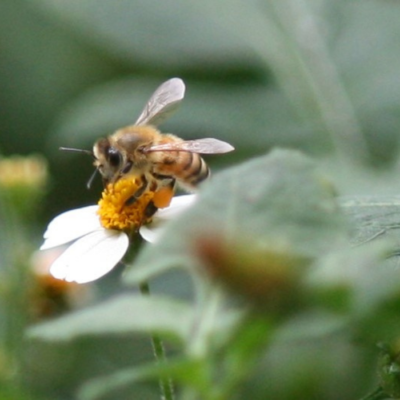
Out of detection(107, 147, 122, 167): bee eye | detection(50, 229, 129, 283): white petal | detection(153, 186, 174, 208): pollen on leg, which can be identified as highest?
detection(107, 147, 122, 167): bee eye

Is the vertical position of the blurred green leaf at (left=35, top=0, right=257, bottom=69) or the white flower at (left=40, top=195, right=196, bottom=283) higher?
the blurred green leaf at (left=35, top=0, right=257, bottom=69)

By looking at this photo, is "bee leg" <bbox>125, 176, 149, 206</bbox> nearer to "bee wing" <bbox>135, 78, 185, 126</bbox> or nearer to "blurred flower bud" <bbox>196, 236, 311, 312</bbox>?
"bee wing" <bbox>135, 78, 185, 126</bbox>

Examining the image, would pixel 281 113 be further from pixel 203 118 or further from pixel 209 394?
pixel 209 394

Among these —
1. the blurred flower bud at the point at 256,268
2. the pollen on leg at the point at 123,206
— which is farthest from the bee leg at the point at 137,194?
the blurred flower bud at the point at 256,268

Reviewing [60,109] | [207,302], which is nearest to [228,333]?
[207,302]

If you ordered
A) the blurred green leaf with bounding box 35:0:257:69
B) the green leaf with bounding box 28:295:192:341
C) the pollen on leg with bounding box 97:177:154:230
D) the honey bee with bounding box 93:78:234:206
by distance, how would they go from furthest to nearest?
the blurred green leaf with bounding box 35:0:257:69 < the honey bee with bounding box 93:78:234:206 < the pollen on leg with bounding box 97:177:154:230 < the green leaf with bounding box 28:295:192:341

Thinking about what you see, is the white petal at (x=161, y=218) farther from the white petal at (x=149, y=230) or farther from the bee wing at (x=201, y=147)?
the bee wing at (x=201, y=147)

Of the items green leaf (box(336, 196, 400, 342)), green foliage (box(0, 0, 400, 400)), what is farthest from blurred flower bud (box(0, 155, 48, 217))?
green leaf (box(336, 196, 400, 342))

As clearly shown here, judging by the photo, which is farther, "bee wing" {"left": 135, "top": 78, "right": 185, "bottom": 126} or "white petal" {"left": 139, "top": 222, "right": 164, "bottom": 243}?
"bee wing" {"left": 135, "top": 78, "right": 185, "bottom": 126}
